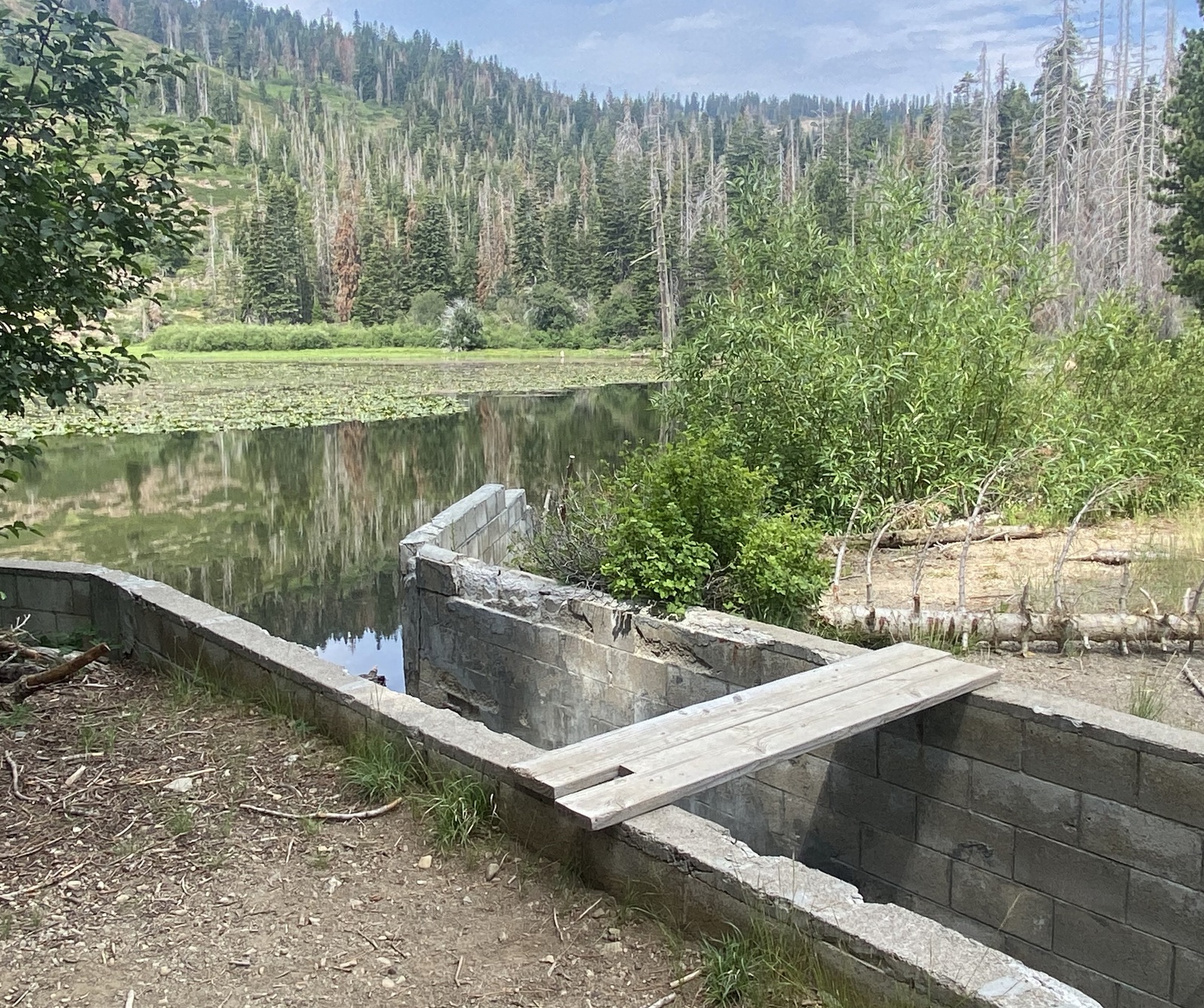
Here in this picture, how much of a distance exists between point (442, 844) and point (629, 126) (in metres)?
142

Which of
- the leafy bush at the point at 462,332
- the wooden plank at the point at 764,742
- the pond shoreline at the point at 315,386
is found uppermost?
the leafy bush at the point at 462,332

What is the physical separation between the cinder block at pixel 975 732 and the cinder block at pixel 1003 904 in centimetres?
56

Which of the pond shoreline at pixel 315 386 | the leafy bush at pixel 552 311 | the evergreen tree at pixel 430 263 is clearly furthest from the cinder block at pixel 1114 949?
the evergreen tree at pixel 430 263

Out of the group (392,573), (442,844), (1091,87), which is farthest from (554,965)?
(1091,87)

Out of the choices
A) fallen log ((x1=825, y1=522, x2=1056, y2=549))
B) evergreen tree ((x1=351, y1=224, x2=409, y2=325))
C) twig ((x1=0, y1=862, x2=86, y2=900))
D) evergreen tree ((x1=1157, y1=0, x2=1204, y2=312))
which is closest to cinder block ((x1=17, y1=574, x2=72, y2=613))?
twig ((x1=0, y1=862, x2=86, y2=900))

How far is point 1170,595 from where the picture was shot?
23.3ft

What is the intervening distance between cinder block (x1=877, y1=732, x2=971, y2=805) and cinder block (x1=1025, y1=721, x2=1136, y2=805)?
34 cm

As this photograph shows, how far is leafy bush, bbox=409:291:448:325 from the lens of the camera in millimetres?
77625

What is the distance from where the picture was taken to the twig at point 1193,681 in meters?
5.58

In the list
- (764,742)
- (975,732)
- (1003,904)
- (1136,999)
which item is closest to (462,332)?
(975,732)

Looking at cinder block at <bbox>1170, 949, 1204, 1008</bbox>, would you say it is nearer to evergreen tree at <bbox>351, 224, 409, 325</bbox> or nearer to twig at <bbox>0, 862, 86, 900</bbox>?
twig at <bbox>0, 862, 86, 900</bbox>

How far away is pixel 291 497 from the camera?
20.0 metres

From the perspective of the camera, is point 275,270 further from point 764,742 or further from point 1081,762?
point 1081,762

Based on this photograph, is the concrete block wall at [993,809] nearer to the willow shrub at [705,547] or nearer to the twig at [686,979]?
the willow shrub at [705,547]
